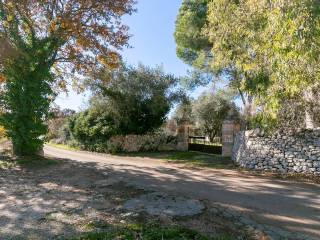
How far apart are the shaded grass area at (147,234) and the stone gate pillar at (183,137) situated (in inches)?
815

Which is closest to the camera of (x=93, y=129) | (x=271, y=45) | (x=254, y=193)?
(x=271, y=45)

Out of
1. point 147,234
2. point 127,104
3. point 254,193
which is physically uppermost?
point 127,104

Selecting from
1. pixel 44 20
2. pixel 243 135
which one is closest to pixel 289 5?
pixel 243 135

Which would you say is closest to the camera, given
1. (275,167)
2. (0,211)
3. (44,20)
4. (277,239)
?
(277,239)

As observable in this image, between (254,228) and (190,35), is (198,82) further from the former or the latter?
(254,228)

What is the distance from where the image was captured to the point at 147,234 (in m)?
6.68

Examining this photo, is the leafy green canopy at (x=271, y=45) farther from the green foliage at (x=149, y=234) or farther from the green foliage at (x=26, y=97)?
the green foliage at (x=26, y=97)

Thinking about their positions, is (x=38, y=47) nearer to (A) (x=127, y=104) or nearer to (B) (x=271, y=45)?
(A) (x=127, y=104)

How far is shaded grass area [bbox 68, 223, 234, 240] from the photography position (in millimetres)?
6527

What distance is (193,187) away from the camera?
11750 millimetres

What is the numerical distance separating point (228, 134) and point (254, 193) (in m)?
11.6

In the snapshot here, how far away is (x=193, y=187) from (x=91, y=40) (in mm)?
12852

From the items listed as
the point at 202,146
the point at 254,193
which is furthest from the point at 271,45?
the point at 202,146

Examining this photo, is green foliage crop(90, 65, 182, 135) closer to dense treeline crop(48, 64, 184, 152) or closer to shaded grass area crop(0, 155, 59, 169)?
dense treeline crop(48, 64, 184, 152)
